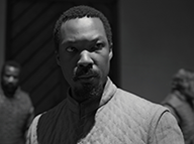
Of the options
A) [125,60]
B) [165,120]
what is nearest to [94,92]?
[165,120]

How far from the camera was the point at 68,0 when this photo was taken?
5719 millimetres

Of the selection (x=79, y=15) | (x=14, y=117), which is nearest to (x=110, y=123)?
(x=79, y=15)

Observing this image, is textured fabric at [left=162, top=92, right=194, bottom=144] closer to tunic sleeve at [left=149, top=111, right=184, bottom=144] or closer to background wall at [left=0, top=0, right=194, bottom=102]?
background wall at [left=0, top=0, right=194, bottom=102]

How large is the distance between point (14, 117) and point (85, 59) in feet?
10.3

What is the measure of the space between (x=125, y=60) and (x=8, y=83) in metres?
2.02

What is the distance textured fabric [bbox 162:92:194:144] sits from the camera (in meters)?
4.41

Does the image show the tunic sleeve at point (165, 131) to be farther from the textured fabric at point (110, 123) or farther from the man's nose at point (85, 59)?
the man's nose at point (85, 59)

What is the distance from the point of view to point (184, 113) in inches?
175

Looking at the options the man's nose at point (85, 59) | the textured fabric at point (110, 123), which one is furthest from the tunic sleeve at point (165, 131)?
the man's nose at point (85, 59)

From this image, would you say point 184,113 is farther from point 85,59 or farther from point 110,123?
point 85,59

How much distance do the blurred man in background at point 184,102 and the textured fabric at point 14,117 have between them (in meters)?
1.85

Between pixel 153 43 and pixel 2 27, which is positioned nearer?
pixel 2 27

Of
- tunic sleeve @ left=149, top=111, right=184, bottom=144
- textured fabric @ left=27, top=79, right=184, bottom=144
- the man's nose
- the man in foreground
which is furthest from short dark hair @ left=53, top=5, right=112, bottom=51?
tunic sleeve @ left=149, top=111, right=184, bottom=144

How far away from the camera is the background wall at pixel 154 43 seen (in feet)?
18.0
